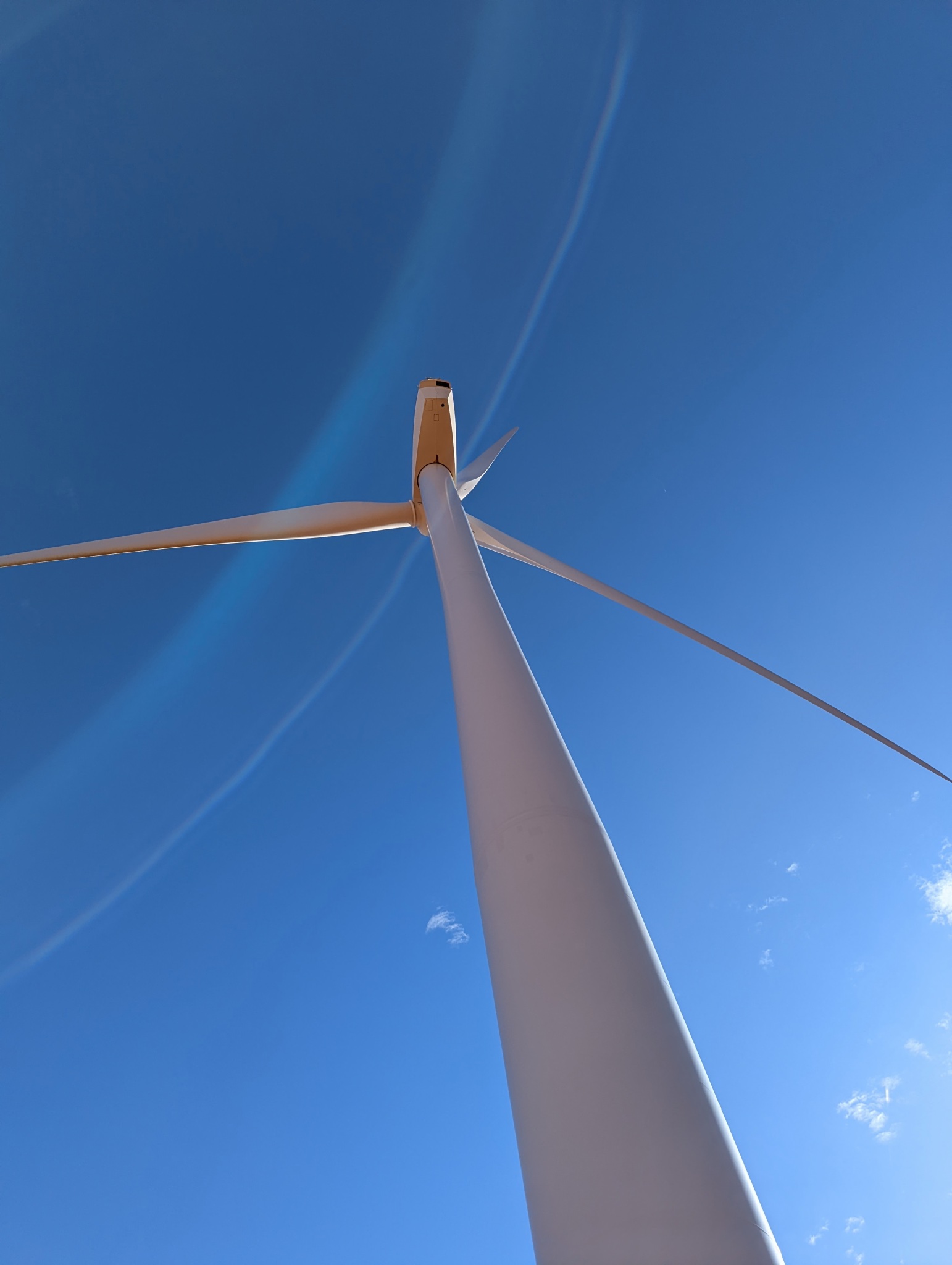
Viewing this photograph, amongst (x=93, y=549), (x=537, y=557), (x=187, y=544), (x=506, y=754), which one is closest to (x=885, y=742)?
(x=537, y=557)

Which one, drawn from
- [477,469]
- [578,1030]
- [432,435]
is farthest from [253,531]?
[578,1030]

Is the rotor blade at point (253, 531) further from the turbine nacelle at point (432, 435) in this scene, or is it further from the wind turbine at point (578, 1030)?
the wind turbine at point (578, 1030)

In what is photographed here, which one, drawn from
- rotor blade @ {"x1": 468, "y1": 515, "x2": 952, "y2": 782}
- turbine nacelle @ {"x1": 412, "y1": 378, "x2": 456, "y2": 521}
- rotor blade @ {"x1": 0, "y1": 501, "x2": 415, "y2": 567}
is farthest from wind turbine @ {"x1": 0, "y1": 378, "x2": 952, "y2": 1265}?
turbine nacelle @ {"x1": 412, "y1": 378, "x2": 456, "y2": 521}

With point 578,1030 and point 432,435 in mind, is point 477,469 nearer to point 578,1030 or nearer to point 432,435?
point 432,435

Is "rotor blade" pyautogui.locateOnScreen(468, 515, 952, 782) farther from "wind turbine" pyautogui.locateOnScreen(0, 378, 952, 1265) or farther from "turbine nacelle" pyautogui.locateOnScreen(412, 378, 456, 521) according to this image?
"wind turbine" pyautogui.locateOnScreen(0, 378, 952, 1265)

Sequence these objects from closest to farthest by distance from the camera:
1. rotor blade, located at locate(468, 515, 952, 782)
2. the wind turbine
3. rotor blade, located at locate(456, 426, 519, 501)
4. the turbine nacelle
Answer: the wind turbine → rotor blade, located at locate(468, 515, 952, 782) → the turbine nacelle → rotor blade, located at locate(456, 426, 519, 501)

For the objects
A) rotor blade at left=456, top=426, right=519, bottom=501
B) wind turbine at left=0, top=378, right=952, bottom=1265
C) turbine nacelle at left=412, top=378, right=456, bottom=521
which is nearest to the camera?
wind turbine at left=0, top=378, right=952, bottom=1265

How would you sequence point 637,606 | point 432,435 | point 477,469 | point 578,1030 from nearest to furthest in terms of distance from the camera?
point 578,1030 → point 637,606 → point 432,435 → point 477,469
